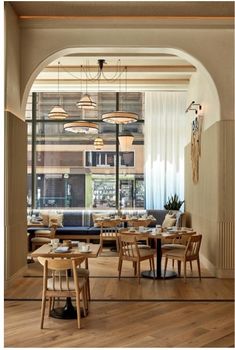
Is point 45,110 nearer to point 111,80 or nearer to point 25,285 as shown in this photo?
point 111,80

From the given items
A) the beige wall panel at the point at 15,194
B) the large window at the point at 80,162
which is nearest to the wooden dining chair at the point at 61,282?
the beige wall panel at the point at 15,194

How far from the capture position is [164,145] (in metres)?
11.6

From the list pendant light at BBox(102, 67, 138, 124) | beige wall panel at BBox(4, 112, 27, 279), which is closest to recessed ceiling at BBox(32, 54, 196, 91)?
pendant light at BBox(102, 67, 138, 124)

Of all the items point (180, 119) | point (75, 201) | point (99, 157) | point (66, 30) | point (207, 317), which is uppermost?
point (66, 30)

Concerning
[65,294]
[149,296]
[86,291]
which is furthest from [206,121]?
[65,294]

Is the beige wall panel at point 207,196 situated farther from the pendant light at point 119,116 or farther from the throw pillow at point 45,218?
the throw pillow at point 45,218

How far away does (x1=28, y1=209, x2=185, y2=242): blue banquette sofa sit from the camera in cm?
1027

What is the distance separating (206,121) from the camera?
820 centimetres

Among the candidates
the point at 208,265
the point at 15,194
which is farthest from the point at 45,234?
the point at 208,265

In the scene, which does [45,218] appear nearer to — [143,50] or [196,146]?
[196,146]

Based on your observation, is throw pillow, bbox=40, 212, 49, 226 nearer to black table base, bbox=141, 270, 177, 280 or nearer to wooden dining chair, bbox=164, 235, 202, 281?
black table base, bbox=141, 270, 177, 280

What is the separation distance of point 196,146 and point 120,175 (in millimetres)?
3272

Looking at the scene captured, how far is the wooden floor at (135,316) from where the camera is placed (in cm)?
412

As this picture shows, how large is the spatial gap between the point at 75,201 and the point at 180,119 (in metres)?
3.74
